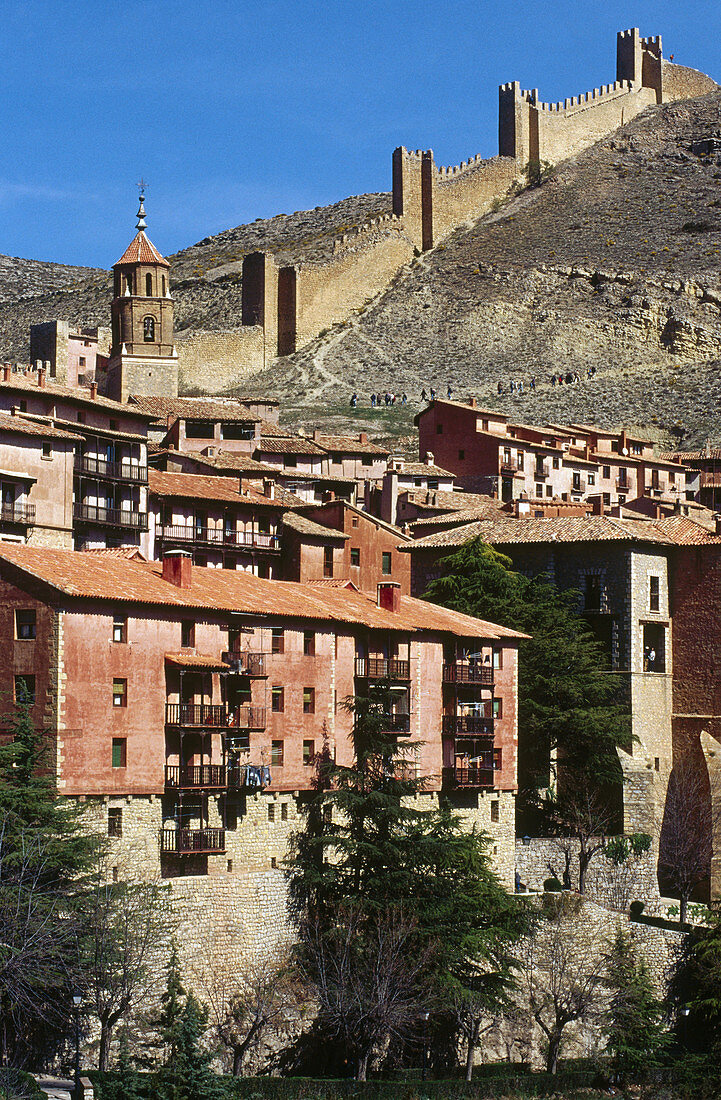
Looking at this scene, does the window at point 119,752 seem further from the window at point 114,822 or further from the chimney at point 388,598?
the chimney at point 388,598

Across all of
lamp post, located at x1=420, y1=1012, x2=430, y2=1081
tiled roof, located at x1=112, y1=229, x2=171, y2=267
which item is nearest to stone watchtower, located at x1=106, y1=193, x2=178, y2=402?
tiled roof, located at x1=112, y1=229, x2=171, y2=267

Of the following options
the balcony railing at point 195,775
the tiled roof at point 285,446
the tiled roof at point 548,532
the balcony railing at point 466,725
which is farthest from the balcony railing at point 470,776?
the tiled roof at point 285,446

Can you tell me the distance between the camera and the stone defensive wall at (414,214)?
436 ft

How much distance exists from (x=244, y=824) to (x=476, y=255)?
10725 cm

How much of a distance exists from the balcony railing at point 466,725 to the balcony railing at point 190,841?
471 inches

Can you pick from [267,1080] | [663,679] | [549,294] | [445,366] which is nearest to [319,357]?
[445,366]

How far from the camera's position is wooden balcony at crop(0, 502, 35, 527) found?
59.4 metres

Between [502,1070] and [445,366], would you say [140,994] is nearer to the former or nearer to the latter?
[502,1070]

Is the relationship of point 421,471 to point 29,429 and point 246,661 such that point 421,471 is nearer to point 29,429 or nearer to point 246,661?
point 29,429

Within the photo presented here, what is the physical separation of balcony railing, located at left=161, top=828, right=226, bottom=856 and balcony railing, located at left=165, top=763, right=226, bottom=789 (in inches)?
45.7

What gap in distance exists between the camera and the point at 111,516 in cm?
6506

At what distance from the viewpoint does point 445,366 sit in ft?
438

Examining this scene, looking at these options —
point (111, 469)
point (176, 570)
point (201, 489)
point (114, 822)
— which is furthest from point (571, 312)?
point (114, 822)

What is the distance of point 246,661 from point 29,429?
13508mm
